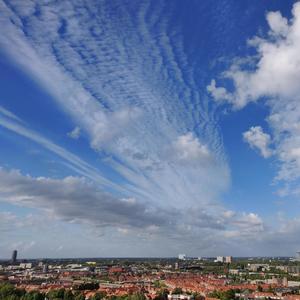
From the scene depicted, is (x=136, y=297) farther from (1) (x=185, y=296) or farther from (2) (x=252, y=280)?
(2) (x=252, y=280)

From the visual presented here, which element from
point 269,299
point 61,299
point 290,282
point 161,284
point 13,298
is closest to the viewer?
point 13,298

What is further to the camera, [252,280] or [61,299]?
[252,280]

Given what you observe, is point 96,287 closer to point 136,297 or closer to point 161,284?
point 161,284

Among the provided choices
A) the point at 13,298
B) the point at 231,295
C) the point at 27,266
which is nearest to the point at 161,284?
the point at 231,295

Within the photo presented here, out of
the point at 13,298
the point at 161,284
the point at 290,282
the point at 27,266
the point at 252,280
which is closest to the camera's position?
Answer: the point at 13,298

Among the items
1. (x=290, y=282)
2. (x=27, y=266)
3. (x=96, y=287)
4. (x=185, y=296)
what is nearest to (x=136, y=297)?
(x=185, y=296)

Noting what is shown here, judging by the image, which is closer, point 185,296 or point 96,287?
point 185,296

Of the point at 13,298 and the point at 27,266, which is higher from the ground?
the point at 27,266

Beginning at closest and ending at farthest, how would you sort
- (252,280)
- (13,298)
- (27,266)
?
(13,298)
(252,280)
(27,266)

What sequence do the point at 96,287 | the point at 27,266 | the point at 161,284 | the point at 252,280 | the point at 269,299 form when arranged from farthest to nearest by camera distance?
the point at 27,266
the point at 252,280
the point at 161,284
the point at 96,287
the point at 269,299
